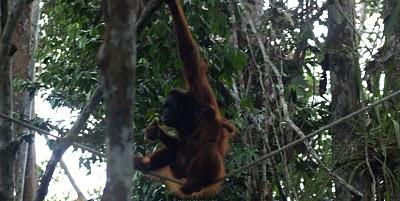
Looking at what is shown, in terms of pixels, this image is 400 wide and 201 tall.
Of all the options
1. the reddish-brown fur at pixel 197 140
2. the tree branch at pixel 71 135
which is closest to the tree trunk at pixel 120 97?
the tree branch at pixel 71 135

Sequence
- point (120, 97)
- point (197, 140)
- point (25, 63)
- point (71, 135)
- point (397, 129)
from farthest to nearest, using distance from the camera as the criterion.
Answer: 1. point (25, 63)
2. point (397, 129)
3. point (197, 140)
4. point (71, 135)
5. point (120, 97)

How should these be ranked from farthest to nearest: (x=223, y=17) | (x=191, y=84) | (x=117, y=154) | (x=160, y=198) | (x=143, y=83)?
(x=160, y=198) → (x=143, y=83) → (x=223, y=17) → (x=191, y=84) → (x=117, y=154)

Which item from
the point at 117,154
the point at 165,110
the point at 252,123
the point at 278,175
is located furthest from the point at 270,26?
the point at 117,154

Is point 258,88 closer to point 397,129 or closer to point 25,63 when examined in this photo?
point 397,129

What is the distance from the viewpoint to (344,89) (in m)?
5.72

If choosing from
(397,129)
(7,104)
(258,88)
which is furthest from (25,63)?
(397,129)

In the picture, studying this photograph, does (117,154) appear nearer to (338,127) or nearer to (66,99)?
(66,99)

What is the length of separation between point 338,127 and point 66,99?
2230mm

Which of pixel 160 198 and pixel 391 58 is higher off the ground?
pixel 391 58

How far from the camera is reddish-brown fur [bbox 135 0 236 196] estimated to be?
4402 millimetres

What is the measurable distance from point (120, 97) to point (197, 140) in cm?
254

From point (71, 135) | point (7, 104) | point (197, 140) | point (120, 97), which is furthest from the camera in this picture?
point (197, 140)

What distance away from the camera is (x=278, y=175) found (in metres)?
5.90

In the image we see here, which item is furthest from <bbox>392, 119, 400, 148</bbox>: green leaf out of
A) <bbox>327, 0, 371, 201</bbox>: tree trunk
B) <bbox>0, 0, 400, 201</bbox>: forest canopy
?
<bbox>327, 0, 371, 201</bbox>: tree trunk
